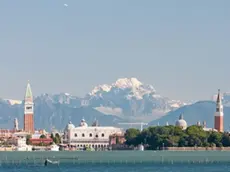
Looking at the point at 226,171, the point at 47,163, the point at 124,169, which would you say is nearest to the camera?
the point at 226,171

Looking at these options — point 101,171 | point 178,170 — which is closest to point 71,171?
point 101,171

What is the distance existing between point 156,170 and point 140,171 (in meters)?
2.89

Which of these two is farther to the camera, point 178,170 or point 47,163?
point 47,163

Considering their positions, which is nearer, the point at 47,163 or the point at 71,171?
the point at 71,171

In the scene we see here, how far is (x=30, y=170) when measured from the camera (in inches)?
4348

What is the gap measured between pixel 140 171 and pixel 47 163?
23540 millimetres

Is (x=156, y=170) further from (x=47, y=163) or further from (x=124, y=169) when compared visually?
(x=47, y=163)

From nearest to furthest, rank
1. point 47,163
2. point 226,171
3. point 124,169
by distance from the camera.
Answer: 1. point 226,171
2. point 124,169
3. point 47,163

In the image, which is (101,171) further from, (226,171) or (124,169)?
(226,171)

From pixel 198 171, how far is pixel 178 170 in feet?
10.0

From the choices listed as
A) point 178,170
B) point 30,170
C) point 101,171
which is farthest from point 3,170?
point 178,170

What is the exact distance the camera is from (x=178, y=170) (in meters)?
110

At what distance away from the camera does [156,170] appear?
358 feet

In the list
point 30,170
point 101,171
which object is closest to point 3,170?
point 30,170
